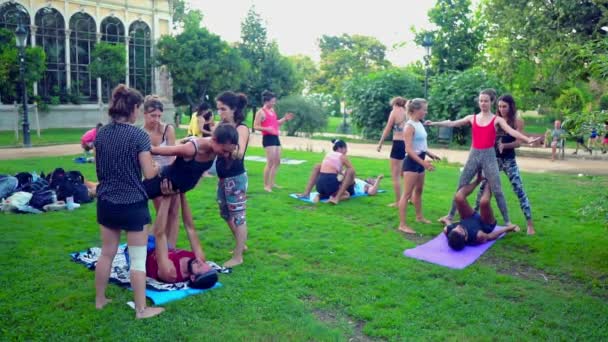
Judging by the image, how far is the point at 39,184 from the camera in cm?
918

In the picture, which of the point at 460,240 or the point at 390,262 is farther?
the point at 460,240

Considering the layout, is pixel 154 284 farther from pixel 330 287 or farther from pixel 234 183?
pixel 330 287

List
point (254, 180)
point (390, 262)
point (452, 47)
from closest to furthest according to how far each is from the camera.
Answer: point (390, 262) → point (254, 180) → point (452, 47)

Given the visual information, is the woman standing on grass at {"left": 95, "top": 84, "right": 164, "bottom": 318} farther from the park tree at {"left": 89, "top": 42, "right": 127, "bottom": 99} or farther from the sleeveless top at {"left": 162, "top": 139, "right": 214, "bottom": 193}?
the park tree at {"left": 89, "top": 42, "right": 127, "bottom": 99}

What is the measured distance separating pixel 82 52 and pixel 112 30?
2.54m

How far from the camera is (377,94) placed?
24.6 m

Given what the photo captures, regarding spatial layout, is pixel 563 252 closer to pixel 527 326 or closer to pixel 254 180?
pixel 527 326

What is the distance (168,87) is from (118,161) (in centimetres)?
3583

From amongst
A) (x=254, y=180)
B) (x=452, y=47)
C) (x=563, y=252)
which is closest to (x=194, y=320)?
(x=563, y=252)

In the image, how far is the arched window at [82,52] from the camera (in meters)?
34.4

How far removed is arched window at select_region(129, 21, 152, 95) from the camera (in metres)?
37.0

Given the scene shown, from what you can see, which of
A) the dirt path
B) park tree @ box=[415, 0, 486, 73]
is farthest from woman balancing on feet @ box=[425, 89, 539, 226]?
park tree @ box=[415, 0, 486, 73]

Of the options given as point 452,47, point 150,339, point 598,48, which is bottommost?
point 150,339

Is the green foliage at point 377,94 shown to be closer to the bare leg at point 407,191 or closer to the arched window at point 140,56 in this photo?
the arched window at point 140,56
